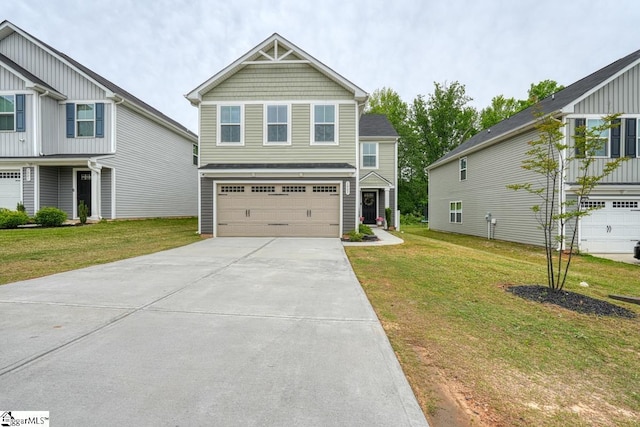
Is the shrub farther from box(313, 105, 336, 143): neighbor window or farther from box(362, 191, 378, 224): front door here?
box(362, 191, 378, 224): front door

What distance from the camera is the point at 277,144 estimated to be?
1392 cm

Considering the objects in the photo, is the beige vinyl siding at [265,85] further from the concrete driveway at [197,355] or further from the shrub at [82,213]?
the concrete driveway at [197,355]

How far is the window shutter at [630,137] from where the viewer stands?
12797 mm

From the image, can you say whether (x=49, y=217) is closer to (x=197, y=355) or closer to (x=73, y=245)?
(x=73, y=245)

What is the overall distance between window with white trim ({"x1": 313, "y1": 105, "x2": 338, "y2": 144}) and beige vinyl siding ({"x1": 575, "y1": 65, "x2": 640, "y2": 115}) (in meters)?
9.55

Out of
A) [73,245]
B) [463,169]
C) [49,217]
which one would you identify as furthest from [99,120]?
[463,169]

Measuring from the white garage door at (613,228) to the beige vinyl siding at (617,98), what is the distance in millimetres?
3613

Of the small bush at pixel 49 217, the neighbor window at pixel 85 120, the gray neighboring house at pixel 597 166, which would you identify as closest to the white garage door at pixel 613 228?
the gray neighboring house at pixel 597 166

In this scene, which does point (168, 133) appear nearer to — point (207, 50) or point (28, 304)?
point (207, 50)

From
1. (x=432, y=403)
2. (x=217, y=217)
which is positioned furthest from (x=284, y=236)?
(x=432, y=403)

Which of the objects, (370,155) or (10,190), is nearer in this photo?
(10,190)

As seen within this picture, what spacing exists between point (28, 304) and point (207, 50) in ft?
67.9

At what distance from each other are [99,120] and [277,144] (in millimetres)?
9339

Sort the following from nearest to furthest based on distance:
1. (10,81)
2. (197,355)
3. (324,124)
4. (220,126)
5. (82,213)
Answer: (197,355)
(324,124)
(220,126)
(82,213)
(10,81)
